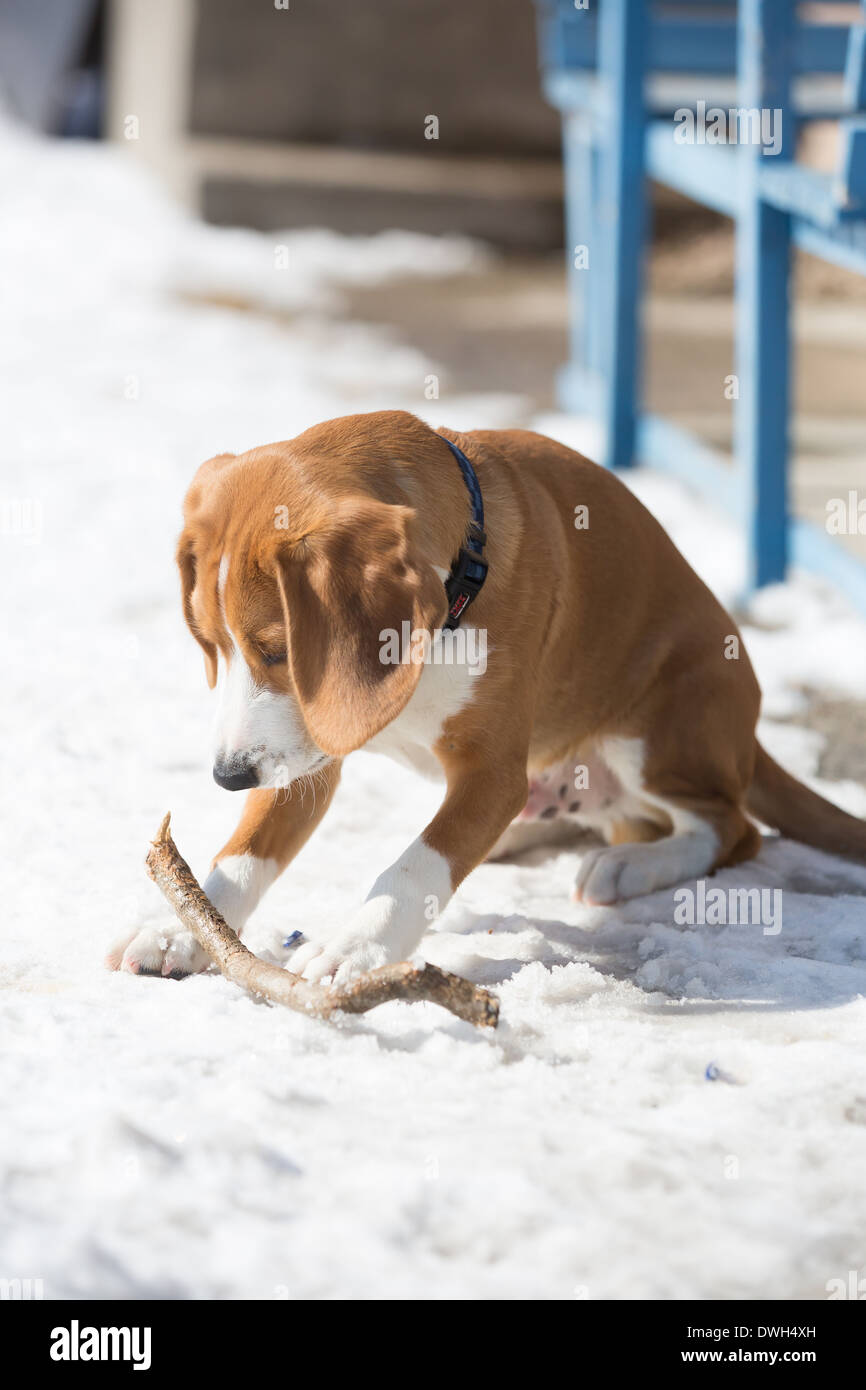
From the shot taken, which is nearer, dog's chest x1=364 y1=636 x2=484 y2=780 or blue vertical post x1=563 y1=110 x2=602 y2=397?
dog's chest x1=364 y1=636 x2=484 y2=780

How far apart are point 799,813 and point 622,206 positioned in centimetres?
396

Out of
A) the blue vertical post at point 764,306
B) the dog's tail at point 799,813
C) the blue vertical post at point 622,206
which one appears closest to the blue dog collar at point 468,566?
the dog's tail at point 799,813

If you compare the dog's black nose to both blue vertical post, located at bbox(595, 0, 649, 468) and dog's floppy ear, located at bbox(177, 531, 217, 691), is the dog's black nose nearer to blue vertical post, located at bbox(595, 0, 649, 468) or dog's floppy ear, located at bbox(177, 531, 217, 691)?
dog's floppy ear, located at bbox(177, 531, 217, 691)

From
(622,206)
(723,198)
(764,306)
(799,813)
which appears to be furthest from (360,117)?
(799,813)

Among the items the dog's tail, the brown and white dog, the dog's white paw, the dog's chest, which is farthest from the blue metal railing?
the dog's chest

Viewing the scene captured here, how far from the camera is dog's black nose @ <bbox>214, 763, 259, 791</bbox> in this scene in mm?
2646

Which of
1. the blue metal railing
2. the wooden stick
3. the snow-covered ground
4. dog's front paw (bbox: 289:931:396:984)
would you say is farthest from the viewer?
the blue metal railing

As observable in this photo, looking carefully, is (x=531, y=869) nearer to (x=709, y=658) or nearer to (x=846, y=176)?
(x=709, y=658)

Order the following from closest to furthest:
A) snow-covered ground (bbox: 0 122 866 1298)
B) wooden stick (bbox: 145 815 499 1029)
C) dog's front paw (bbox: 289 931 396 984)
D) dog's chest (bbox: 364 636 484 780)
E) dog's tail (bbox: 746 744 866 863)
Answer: snow-covered ground (bbox: 0 122 866 1298) → wooden stick (bbox: 145 815 499 1029) → dog's front paw (bbox: 289 931 396 984) → dog's chest (bbox: 364 636 484 780) → dog's tail (bbox: 746 744 866 863)

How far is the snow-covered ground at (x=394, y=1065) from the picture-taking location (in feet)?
6.78

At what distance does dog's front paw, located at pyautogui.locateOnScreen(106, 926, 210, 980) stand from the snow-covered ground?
7 centimetres

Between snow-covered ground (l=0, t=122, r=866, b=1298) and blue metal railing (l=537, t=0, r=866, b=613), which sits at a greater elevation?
blue metal railing (l=537, t=0, r=866, b=613)

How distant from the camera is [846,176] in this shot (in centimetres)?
409
